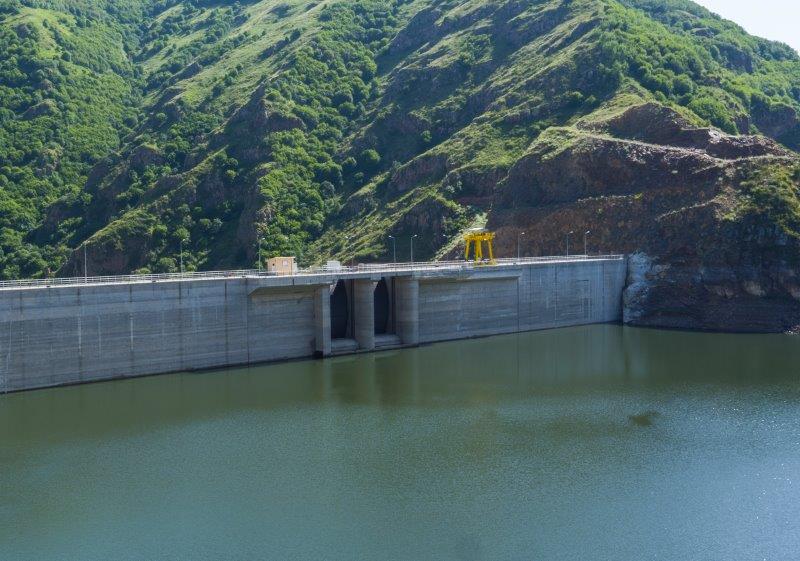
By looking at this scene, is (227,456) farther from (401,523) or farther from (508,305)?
(508,305)

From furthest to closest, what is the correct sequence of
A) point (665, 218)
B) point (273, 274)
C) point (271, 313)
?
point (665, 218) < point (273, 274) < point (271, 313)

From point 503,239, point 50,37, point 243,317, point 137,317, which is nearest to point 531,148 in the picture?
point 503,239

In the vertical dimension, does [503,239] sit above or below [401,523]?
above

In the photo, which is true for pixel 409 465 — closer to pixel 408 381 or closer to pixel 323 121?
pixel 408 381

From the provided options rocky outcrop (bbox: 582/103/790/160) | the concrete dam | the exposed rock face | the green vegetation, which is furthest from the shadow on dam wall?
rocky outcrop (bbox: 582/103/790/160)

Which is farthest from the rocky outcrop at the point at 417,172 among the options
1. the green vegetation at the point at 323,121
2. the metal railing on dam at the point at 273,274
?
the metal railing on dam at the point at 273,274

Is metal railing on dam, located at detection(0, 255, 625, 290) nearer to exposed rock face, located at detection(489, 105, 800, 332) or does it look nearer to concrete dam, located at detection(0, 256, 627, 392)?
concrete dam, located at detection(0, 256, 627, 392)

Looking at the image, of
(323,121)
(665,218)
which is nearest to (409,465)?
(665,218)
